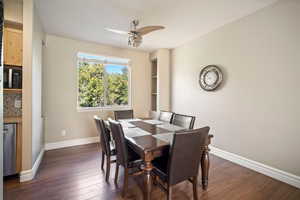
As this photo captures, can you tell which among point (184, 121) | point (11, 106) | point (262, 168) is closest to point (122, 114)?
point (184, 121)

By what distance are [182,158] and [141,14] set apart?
238 centimetres

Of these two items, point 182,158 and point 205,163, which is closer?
point 182,158

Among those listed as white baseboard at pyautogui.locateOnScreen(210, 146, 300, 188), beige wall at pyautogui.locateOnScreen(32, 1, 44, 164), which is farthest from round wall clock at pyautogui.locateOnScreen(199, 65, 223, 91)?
beige wall at pyautogui.locateOnScreen(32, 1, 44, 164)

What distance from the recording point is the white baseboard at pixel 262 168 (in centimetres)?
208

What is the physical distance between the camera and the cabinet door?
2.12 m

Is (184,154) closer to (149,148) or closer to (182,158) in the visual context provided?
(182,158)

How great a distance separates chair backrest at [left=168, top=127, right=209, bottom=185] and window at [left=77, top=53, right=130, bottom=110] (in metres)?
3.10

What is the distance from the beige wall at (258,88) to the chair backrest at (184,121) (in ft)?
3.33

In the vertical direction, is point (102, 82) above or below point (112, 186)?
above

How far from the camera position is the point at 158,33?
331 cm

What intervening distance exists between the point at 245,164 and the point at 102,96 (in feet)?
11.8

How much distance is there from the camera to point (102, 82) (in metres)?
4.12

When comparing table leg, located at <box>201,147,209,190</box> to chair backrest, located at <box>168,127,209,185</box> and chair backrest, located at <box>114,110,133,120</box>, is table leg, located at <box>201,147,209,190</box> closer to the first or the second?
chair backrest, located at <box>168,127,209,185</box>

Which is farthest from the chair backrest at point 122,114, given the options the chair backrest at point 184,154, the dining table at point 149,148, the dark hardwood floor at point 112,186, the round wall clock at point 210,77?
the chair backrest at point 184,154
